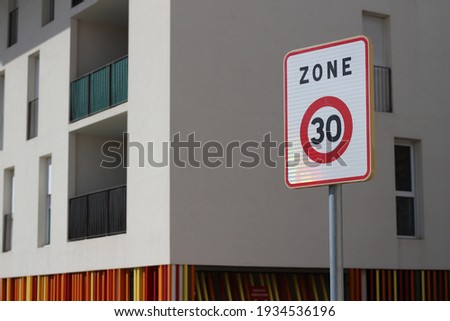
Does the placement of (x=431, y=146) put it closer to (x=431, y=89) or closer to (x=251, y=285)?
(x=431, y=89)

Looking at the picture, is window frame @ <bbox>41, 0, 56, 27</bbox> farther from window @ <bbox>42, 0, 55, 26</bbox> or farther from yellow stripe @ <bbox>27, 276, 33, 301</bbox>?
yellow stripe @ <bbox>27, 276, 33, 301</bbox>

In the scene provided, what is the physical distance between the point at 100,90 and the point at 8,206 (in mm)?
5180

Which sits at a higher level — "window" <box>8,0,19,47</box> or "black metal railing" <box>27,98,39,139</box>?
"window" <box>8,0,19,47</box>

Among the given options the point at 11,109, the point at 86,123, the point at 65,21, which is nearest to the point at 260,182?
the point at 86,123

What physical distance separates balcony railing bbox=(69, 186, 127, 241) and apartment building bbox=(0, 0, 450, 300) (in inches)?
1.6

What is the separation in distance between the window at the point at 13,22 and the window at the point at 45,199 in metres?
4.29

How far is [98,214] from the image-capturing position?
59.4 ft

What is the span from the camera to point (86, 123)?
18.5 metres

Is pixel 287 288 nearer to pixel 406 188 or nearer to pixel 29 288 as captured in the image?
pixel 406 188

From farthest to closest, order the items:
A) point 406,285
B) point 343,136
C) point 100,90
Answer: point 100,90 → point 406,285 → point 343,136

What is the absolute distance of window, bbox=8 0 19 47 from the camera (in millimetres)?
23031

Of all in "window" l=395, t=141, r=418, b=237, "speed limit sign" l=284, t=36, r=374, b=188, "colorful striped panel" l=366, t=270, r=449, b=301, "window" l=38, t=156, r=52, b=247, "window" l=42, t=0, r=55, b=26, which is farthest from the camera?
"window" l=42, t=0, r=55, b=26

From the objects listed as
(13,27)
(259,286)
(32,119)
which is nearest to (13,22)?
(13,27)

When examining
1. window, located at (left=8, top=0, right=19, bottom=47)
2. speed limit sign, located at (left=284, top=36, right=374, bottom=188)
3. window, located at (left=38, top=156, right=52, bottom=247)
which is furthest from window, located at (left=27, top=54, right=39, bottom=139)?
speed limit sign, located at (left=284, top=36, right=374, bottom=188)
